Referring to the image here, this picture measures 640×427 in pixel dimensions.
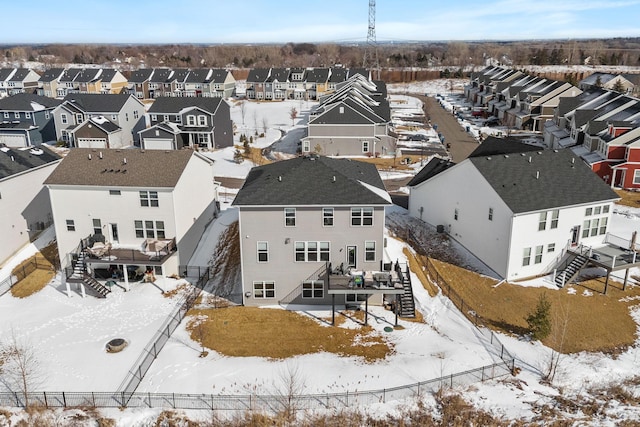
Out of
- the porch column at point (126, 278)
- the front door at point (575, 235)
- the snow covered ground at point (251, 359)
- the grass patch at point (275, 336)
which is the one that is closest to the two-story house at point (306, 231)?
the grass patch at point (275, 336)

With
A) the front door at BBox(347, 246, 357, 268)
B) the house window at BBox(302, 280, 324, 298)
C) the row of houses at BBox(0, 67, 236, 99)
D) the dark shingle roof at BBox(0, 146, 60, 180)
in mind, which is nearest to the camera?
the front door at BBox(347, 246, 357, 268)

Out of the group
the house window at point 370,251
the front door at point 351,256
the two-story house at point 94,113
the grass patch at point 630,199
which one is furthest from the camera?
the two-story house at point 94,113

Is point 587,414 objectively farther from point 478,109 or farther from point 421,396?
point 478,109

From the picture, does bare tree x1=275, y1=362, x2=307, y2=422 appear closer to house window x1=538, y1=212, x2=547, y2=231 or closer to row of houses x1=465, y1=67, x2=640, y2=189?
house window x1=538, y1=212, x2=547, y2=231

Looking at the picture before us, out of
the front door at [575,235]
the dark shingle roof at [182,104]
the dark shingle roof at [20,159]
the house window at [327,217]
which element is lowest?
the front door at [575,235]

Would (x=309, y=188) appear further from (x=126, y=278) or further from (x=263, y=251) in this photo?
(x=126, y=278)

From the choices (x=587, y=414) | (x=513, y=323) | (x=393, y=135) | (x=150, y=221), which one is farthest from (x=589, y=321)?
(x=393, y=135)

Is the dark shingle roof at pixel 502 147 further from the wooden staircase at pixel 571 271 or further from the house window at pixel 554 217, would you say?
the wooden staircase at pixel 571 271

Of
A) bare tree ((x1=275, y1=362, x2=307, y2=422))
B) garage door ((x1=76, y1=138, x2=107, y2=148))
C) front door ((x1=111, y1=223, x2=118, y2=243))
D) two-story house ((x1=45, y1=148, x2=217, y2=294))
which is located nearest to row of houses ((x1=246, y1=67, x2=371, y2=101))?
garage door ((x1=76, y1=138, x2=107, y2=148))
